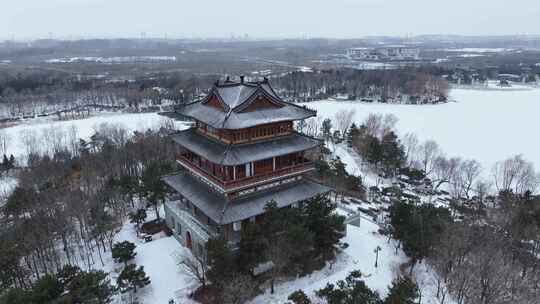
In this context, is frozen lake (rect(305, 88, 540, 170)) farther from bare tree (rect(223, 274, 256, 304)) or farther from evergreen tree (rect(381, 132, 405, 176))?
bare tree (rect(223, 274, 256, 304))

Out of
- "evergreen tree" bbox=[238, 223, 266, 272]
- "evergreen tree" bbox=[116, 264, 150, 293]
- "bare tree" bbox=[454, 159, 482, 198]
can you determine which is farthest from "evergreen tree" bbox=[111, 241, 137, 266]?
"bare tree" bbox=[454, 159, 482, 198]

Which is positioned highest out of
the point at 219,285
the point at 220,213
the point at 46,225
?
the point at 220,213

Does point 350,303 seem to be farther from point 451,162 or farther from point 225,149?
point 451,162

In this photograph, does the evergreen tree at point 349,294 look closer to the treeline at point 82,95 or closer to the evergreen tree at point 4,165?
the evergreen tree at point 4,165

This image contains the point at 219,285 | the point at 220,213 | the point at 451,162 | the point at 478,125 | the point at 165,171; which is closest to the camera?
the point at 219,285

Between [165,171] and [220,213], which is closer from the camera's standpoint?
[220,213]

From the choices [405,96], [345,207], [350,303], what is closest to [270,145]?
[350,303]

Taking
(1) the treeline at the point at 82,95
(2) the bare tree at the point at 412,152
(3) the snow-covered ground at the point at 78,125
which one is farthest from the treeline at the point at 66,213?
(1) the treeline at the point at 82,95
